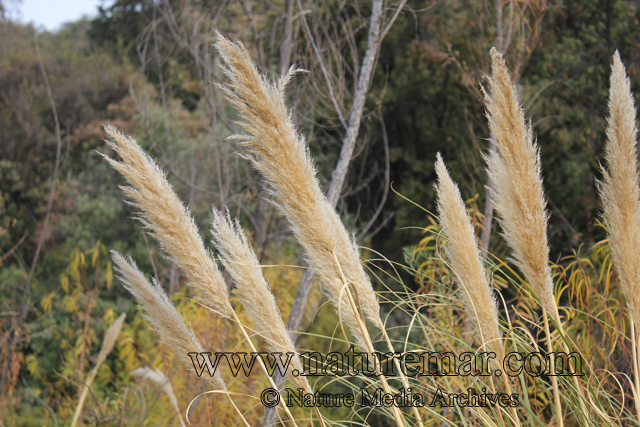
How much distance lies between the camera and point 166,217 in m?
0.95

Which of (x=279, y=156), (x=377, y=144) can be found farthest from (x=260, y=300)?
(x=377, y=144)

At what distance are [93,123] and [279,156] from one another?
1010 centimetres

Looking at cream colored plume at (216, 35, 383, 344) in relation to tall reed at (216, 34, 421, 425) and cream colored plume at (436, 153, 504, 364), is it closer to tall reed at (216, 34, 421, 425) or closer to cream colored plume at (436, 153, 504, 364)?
tall reed at (216, 34, 421, 425)

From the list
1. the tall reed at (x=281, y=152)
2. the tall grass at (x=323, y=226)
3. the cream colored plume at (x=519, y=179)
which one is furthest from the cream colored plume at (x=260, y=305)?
the cream colored plume at (x=519, y=179)

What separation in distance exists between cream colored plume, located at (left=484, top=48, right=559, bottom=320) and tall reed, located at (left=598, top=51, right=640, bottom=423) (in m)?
0.20

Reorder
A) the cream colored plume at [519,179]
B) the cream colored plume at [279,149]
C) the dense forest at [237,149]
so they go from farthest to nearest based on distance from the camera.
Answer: the dense forest at [237,149]
the cream colored plume at [519,179]
the cream colored plume at [279,149]

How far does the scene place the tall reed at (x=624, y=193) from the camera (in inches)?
43.1

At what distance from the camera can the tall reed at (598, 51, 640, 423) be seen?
43.1 inches

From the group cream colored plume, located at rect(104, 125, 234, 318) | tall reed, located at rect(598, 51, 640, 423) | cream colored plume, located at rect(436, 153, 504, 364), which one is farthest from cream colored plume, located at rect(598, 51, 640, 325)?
cream colored plume, located at rect(104, 125, 234, 318)

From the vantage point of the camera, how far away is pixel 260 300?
38.5 inches

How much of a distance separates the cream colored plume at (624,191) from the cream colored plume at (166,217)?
3.39 feet

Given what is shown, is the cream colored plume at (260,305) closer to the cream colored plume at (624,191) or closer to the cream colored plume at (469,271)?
the cream colored plume at (469,271)

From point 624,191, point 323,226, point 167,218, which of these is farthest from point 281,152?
point 624,191

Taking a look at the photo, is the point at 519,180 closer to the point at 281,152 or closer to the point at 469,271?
the point at 469,271
